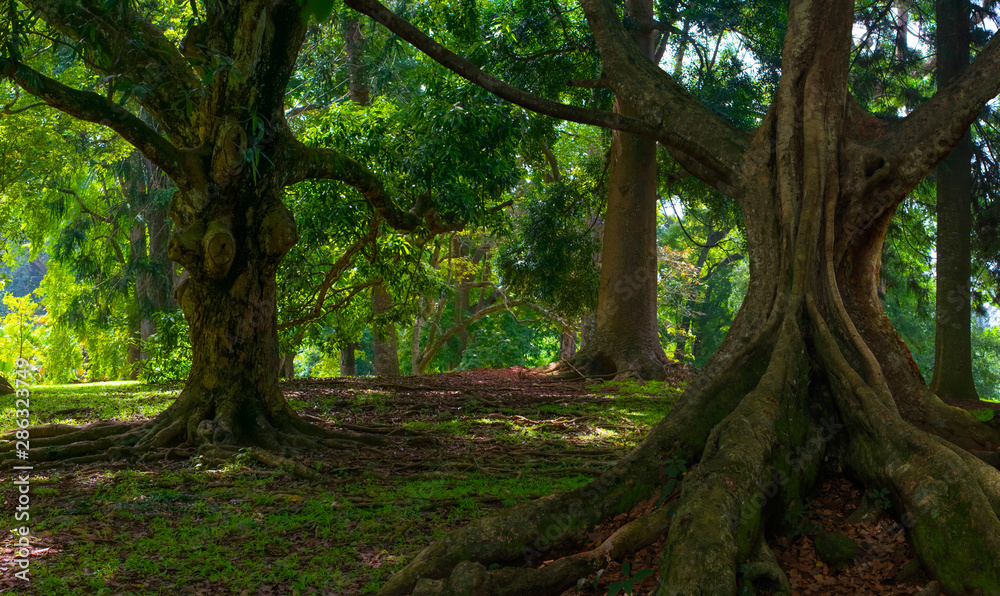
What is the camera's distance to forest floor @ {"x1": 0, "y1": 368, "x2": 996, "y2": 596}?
338 centimetres

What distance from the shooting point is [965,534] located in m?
2.90

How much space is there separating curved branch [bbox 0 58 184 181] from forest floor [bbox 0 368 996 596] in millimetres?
2523

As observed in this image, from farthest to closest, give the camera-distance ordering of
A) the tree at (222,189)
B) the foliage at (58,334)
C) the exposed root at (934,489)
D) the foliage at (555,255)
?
the foliage at (58,334), the foliage at (555,255), the tree at (222,189), the exposed root at (934,489)

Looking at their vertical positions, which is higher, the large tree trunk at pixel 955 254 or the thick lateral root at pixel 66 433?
the large tree trunk at pixel 955 254

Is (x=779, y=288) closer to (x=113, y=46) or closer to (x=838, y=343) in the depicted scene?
(x=838, y=343)

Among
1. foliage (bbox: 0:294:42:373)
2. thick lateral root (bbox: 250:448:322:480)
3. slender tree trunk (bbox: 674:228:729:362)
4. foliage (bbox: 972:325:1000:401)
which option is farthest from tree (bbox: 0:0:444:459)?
foliage (bbox: 972:325:1000:401)

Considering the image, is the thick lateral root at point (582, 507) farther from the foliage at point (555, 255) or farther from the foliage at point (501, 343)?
the foliage at point (501, 343)

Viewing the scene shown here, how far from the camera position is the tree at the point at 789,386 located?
9.97 ft

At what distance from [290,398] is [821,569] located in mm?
7756

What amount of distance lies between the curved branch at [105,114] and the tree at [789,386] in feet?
6.85

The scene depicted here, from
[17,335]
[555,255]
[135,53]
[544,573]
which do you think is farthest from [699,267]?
[544,573]

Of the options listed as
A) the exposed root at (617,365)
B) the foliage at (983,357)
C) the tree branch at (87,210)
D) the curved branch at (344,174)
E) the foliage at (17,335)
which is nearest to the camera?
the curved branch at (344,174)

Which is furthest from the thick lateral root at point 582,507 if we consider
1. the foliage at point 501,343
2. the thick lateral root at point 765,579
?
the foliage at point 501,343

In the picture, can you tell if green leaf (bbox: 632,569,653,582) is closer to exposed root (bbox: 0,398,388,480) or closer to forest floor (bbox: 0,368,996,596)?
forest floor (bbox: 0,368,996,596)
